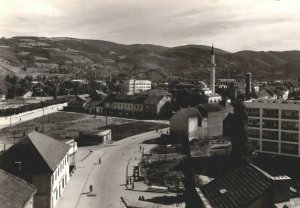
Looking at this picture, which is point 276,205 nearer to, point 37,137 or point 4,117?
point 37,137

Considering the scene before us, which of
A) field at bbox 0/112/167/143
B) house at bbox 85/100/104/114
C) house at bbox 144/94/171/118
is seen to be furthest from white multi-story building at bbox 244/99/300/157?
house at bbox 85/100/104/114

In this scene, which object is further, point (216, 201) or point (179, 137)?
point (179, 137)

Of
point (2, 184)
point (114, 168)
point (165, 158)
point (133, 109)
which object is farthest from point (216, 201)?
point (133, 109)

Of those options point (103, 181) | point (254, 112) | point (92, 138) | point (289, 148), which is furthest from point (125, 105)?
point (103, 181)

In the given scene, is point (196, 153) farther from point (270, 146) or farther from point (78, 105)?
point (78, 105)

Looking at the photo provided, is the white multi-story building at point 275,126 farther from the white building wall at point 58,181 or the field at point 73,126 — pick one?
the white building wall at point 58,181
